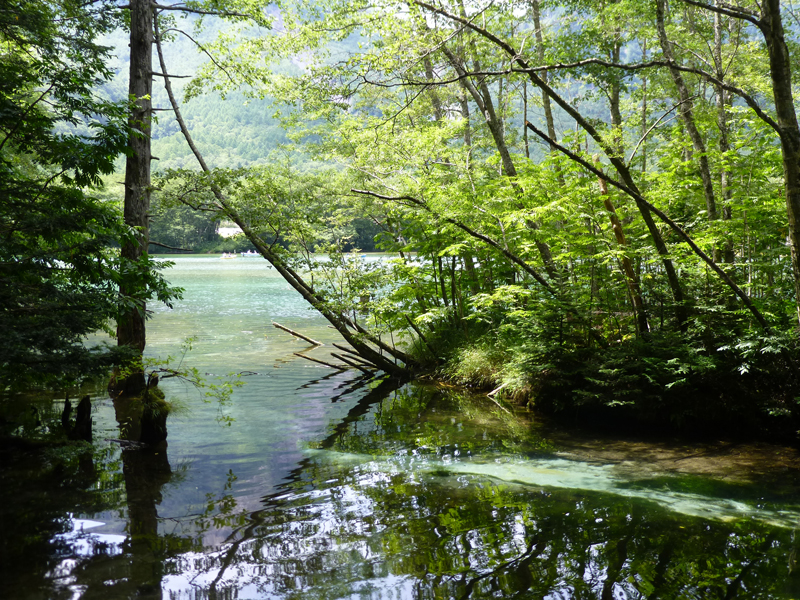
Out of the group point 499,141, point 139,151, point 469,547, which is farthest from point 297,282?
point 469,547

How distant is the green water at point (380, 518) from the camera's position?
3900mm

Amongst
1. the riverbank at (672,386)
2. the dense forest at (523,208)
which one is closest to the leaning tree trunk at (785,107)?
the dense forest at (523,208)

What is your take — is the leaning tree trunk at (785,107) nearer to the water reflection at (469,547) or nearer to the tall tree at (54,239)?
the water reflection at (469,547)

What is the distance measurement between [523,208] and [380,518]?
680cm

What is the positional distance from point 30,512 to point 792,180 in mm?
7904

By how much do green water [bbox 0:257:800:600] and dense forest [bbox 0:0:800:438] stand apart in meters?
1.43

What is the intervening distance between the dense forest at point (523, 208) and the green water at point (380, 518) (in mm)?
1428

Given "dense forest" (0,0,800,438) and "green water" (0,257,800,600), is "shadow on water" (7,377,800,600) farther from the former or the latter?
"dense forest" (0,0,800,438)

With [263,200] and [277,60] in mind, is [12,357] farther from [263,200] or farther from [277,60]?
[277,60]

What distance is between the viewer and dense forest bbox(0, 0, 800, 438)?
18.4ft

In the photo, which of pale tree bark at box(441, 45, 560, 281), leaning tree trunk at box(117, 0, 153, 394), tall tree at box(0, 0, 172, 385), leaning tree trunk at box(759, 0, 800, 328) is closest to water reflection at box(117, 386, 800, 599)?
tall tree at box(0, 0, 172, 385)

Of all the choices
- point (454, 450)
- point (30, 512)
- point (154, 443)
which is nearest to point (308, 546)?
point (30, 512)

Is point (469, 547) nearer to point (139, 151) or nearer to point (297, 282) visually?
point (297, 282)

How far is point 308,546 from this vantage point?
14.8ft
